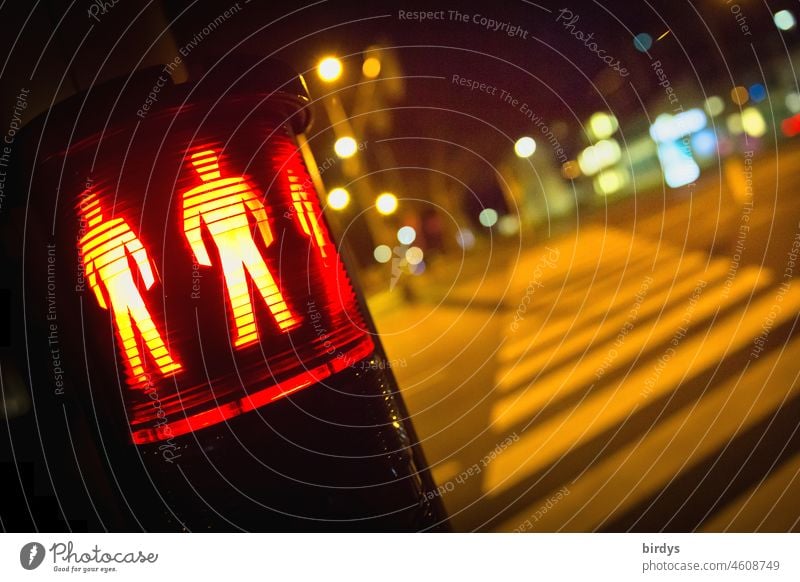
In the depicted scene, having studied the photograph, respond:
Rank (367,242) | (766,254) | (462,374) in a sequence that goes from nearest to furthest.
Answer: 1. (367,242)
2. (766,254)
3. (462,374)

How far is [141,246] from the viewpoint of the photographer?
45 cm

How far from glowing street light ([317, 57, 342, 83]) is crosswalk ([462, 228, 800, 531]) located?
27 cm

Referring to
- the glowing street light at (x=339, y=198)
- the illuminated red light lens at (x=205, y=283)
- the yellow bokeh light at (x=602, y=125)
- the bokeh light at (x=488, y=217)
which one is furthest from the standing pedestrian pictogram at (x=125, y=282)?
the yellow bokeh light at (x=602, y=125)

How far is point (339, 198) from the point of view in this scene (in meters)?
0.54

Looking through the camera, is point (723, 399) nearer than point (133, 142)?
No

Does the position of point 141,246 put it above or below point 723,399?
above

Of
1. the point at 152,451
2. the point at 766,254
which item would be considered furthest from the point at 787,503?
the point at 152,451

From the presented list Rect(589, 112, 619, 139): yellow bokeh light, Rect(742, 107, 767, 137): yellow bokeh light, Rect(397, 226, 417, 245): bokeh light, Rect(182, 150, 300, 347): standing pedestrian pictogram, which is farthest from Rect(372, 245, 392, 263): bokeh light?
Rect(742, 107, 767, 137): yellow bokeh light

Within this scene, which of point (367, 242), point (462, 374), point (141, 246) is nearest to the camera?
point (141, 246)

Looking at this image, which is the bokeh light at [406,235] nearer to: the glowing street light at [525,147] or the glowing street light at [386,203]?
the glowing street light at [386,203]

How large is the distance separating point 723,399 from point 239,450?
62 centimetres

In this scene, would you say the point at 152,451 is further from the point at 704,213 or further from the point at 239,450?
the point at 704,213

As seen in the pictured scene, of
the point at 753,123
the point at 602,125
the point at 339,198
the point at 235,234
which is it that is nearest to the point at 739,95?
the point at 753,123

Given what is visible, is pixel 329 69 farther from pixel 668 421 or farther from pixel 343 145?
pixel 668 421
